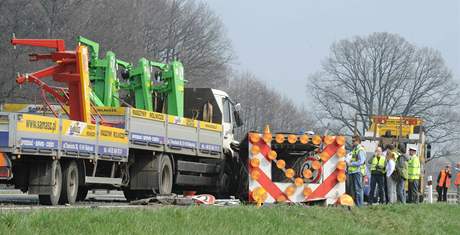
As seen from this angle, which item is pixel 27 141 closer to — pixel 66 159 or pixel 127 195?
pixel 66 159

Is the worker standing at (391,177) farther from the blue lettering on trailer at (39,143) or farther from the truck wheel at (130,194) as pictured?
the blue lettering on trailer at (39,143)

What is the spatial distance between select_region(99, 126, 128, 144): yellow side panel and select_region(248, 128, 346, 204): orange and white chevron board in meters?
2.55

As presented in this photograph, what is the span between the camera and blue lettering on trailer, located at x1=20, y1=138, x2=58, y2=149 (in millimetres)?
15441

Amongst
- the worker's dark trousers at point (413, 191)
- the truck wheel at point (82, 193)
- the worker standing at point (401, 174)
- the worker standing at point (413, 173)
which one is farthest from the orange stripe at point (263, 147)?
the worker's dark trousers at point (413, 191)

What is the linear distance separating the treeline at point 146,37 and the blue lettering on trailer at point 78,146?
16.6 m

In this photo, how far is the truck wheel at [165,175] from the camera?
20500 millimetres

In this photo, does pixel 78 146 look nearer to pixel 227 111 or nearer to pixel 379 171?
pixel 227 111

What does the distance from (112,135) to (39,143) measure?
266 centimetres

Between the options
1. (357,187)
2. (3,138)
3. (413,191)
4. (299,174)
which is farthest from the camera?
(413,191)

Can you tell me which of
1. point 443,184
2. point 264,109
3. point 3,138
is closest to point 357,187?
point 3,138

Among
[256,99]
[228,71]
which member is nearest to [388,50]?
[256,99]

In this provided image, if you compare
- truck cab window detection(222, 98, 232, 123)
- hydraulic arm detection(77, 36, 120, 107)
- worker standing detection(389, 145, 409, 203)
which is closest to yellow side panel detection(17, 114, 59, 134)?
hydraulic arm detection(77, 36, 120, 107)

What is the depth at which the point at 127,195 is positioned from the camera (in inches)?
846

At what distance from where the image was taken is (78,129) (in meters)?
17.0
